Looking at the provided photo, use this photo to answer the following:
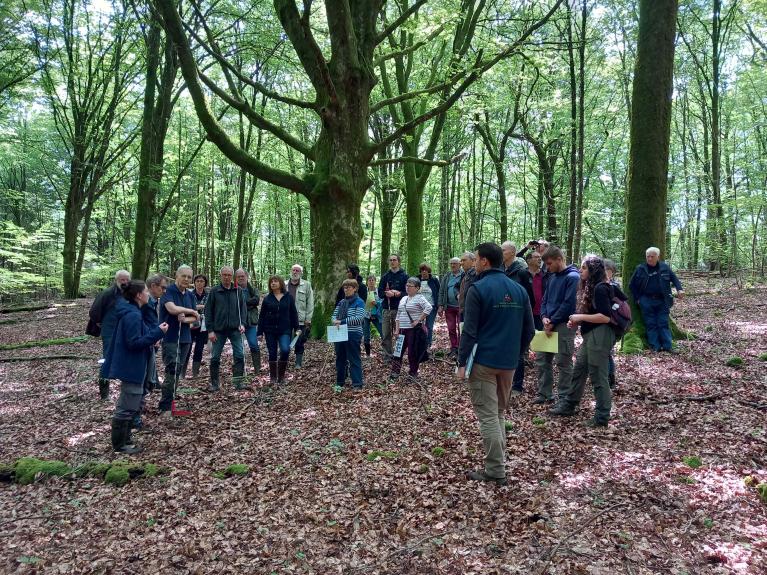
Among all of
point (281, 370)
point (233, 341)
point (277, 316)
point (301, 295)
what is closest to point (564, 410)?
point (281, 370)

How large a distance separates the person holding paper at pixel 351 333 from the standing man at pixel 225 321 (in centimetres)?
171

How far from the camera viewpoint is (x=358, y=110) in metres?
10.8

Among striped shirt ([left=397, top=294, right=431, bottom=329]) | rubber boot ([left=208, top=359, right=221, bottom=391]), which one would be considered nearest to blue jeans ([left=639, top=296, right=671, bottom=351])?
striped shirt ([left=397, top=294, right=431, bottom=329])

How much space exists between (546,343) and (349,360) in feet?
11.1

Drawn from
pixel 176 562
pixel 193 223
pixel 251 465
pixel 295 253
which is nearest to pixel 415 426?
pixel 251 465

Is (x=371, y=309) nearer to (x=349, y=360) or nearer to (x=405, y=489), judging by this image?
(x=349, y=360)

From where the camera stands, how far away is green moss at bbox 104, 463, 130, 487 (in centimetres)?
476

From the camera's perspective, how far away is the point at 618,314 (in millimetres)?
5285

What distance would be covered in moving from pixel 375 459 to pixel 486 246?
2.64 m

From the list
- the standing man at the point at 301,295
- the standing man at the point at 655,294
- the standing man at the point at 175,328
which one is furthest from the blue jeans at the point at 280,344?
the standing man at the point at 655,294

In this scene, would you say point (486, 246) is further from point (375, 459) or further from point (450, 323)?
point (450, 323)

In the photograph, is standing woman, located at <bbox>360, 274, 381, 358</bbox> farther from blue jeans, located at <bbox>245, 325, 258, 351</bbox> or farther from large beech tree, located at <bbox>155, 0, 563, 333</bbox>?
blue jeans, located at <bbox>245, 325, 258, 351</bbox>

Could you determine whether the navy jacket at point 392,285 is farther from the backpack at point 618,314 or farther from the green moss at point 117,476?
the green moss at point 117,476

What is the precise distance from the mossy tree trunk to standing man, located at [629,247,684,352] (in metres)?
0.21
